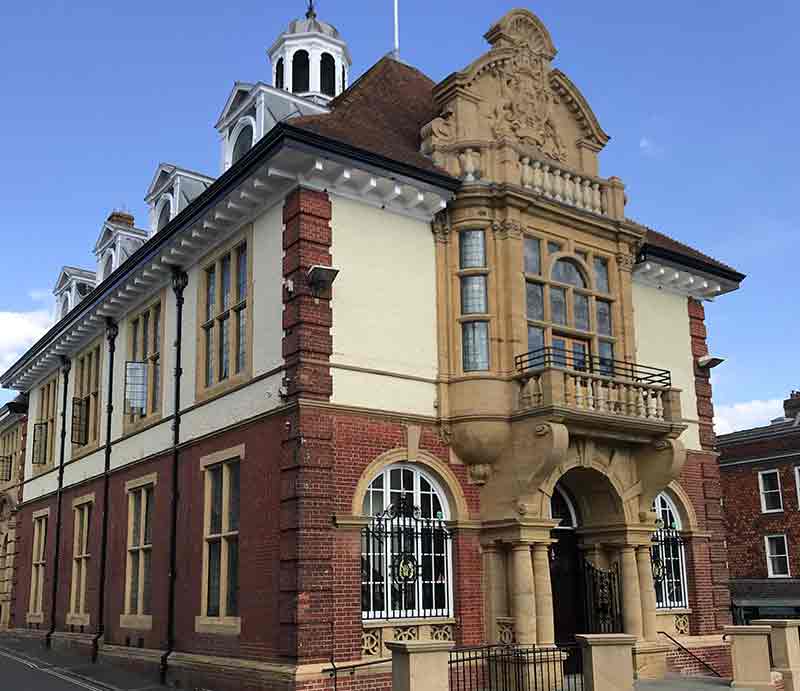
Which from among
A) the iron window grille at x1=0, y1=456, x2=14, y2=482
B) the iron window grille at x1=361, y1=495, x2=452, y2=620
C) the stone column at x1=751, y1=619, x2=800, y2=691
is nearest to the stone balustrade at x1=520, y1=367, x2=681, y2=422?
the iron window grille at x1=361, y1=495, x2=452, y2=620

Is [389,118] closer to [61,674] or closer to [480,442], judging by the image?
[480,442]

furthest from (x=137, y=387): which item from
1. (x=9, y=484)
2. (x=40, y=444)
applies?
(x=9, y=484)

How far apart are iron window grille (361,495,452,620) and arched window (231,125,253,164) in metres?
9.04

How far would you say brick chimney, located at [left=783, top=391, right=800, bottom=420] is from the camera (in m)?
42.4

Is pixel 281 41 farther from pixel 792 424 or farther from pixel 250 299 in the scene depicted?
pixel 792 424

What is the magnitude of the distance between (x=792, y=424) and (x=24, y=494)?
2887 cm

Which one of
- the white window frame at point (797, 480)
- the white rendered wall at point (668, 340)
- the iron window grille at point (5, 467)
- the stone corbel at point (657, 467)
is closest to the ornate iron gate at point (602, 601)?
the stone corbel at point (657, 467)

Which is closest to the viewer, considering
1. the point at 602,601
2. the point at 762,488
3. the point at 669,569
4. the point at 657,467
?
the point at 602,601

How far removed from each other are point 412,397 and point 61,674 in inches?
421

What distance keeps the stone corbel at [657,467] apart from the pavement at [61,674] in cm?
998

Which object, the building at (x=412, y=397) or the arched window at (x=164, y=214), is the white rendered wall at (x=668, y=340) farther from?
the arched window at (x=164, y=214)

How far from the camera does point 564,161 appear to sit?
19.7 m

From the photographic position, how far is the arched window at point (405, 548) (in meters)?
16.0

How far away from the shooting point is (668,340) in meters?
22.0
